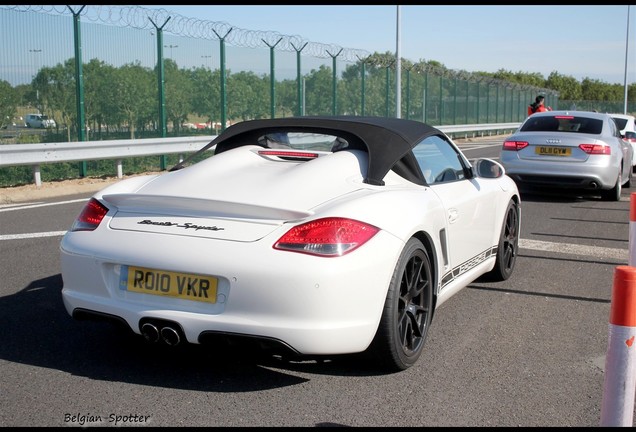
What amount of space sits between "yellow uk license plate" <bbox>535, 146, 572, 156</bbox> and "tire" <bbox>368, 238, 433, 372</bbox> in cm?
816

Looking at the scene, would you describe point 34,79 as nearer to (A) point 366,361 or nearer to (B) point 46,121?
(B) point 46,121

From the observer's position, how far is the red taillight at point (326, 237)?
387 centimetres

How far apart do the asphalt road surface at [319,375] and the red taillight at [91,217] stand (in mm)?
739

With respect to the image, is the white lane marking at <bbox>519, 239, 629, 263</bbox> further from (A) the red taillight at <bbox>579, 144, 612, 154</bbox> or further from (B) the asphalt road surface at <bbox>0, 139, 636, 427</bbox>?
(A) the red taillight at <bbox>579, 144, 612, 154</bbox>

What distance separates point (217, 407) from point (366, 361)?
0.91 meters

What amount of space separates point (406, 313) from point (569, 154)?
8.50 meters

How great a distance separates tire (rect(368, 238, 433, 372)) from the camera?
4102 millimetres

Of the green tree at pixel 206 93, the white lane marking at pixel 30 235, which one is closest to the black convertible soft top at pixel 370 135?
the white lane marking at pixel 30 235

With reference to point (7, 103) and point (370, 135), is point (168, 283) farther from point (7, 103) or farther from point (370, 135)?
point (7, 103)

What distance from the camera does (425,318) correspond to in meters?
4.54

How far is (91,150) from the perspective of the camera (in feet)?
45.6

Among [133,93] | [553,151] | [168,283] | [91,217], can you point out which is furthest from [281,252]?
[133,93]

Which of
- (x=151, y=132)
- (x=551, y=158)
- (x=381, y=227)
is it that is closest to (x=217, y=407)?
(x=381, y=227)

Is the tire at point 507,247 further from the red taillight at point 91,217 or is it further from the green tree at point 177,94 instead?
the green tree at point 177,94
